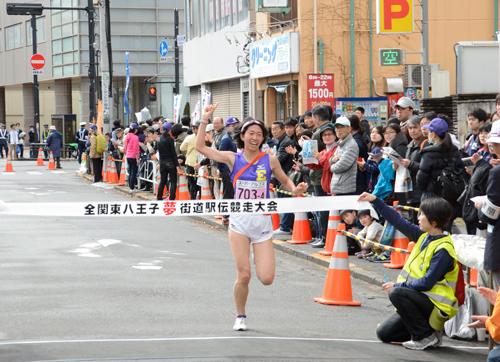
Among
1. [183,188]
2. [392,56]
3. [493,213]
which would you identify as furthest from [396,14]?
[493,213]

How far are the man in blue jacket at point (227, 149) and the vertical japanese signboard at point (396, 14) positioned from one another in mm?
6325

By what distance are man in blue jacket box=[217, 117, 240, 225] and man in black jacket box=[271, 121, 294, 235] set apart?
3.08ft

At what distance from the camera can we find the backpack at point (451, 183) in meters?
8.84

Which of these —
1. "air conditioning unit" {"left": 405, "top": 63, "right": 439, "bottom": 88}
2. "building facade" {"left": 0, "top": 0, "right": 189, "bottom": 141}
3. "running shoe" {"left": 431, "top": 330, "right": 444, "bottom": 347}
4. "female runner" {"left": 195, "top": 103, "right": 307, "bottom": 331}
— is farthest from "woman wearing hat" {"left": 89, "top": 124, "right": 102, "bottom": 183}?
"building facade" {"left": 0, "top": 0, "right": 189, "bottom": 141}

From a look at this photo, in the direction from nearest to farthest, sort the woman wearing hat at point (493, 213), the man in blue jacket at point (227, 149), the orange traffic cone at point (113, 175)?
the woman wearing hat at point (493, 213), the man in blue jacket at point (227, 149), the orange traffic cone at point (113, 175)

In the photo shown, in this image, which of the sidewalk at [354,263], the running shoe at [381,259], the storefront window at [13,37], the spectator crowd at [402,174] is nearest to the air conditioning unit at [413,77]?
the spectator crowd at [402,174]

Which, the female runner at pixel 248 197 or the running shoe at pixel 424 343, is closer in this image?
the running shoe at pixel 424 343

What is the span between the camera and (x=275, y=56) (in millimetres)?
25500

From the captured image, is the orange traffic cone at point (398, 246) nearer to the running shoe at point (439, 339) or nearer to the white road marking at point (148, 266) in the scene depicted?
the white road marking at point (148, 266)

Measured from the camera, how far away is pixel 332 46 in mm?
23875

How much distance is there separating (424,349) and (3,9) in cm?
6744

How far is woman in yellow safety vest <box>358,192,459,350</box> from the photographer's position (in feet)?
20.9

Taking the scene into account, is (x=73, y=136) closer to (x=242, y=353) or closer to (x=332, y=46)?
(x=332, y=46)

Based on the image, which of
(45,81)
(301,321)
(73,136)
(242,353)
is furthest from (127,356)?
(45,81)
